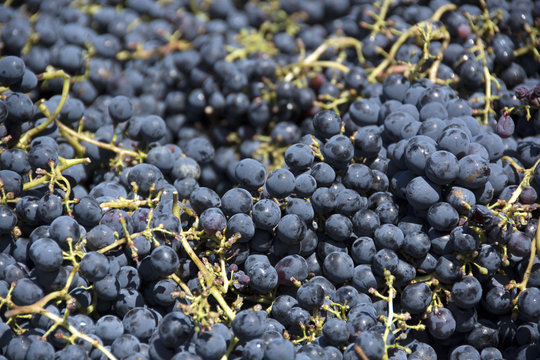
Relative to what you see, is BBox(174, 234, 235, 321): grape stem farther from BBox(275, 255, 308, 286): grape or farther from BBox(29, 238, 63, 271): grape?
BBox(29, 238, 63, 271): grape

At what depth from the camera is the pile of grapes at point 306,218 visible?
3.84 ft

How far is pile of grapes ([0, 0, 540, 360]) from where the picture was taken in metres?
1.17

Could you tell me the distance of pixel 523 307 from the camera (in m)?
1.27

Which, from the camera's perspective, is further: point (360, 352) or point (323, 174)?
point (323, 174)

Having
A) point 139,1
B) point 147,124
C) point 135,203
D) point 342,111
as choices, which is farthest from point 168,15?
point 135,203

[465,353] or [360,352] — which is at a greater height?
[360,352]

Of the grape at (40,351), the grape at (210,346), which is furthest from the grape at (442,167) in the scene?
the grape at (40,351)

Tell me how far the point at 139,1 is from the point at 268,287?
1381 mm

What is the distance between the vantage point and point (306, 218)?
131 cm

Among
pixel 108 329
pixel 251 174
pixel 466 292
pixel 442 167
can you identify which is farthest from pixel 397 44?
pixel 108 329

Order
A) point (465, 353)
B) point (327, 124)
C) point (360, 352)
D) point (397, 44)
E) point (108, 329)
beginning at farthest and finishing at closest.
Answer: point (397, 44) → point (327, 124) → point (465, 353) → point (108, 329) → point (360, 352)

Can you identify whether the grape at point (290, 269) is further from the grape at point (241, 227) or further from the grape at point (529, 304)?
the grape at point (529, 304)

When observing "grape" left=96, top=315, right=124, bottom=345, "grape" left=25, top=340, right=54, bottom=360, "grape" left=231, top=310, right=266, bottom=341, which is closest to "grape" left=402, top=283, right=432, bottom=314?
"grape" left=231, top=310, right=266, bottom=341

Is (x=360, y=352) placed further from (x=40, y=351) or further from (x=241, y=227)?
(x=40, y=351)
